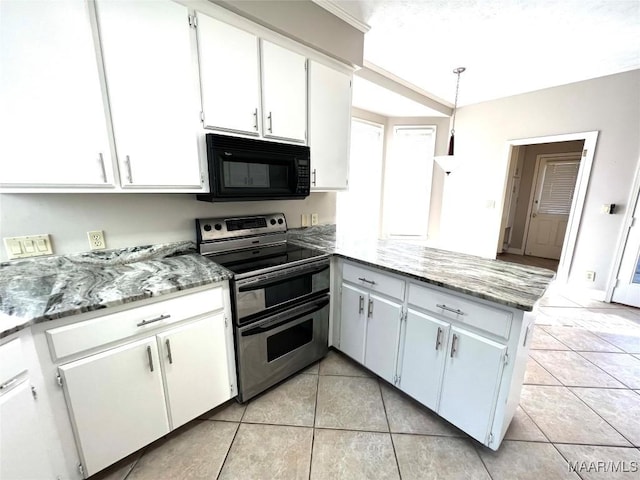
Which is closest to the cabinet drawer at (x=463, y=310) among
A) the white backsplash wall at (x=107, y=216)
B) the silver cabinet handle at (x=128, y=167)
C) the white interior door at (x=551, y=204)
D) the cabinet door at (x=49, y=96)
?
the white backsplash wall at (x=107, y=216)

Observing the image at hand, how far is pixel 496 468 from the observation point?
1.37 metres

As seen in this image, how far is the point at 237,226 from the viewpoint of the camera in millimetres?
2061

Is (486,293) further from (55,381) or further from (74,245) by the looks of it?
(74,245)

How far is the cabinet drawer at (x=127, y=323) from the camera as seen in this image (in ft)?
3.53

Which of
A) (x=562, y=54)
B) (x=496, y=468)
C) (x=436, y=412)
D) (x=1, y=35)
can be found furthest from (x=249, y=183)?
(x=562, y=54)

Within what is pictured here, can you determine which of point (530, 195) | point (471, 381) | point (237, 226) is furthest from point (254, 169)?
point (530, 195)

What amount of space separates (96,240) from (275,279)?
1106 millimetres

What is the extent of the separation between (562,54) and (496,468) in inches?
146

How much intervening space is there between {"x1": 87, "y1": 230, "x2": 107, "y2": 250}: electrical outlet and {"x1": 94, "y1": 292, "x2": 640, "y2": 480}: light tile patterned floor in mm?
1203

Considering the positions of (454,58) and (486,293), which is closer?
(486,293)

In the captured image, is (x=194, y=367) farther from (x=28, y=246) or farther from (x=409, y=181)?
(x=409, y=181)

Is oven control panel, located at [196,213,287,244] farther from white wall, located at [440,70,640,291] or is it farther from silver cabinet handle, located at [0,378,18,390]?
white wall, located at [440,70,640,291]

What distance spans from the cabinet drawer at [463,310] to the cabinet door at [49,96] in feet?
6.24

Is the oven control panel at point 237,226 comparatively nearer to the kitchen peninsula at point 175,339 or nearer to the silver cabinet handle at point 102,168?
the kitchen peninsula at point 175,339
